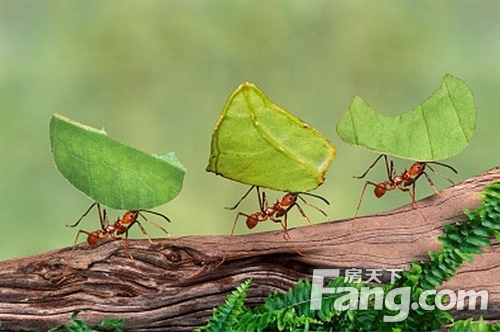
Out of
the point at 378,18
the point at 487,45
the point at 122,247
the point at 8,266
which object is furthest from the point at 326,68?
the point at 8,266

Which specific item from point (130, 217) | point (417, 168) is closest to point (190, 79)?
point (130, 217)

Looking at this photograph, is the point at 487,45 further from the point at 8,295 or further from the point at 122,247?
the point at 8,295

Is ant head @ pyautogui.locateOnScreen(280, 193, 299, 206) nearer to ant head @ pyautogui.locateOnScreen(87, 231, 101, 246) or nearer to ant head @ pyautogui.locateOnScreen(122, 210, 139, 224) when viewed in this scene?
ant head @ pyautogui.locateOnScreen(122, 210, 139, 224)

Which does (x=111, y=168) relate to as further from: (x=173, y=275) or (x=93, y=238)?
(x=173, y=275)

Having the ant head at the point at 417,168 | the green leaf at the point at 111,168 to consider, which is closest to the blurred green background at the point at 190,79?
the ant head at the point at 417,168

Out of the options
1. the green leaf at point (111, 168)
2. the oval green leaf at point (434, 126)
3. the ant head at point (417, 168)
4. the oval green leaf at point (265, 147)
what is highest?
the oval green leaf at point (434, 126)

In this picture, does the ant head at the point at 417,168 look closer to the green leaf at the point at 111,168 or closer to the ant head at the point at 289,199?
the ant head at the point at 289,199
